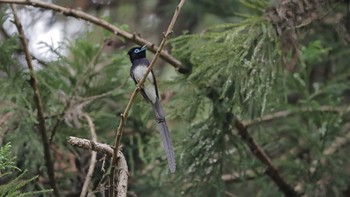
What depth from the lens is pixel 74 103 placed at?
3.76 meters

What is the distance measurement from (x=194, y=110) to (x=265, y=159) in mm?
461

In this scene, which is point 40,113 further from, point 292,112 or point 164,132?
point 292,112

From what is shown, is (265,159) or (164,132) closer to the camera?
(164,132)

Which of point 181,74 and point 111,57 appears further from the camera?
point 111,57

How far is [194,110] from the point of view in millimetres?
3668

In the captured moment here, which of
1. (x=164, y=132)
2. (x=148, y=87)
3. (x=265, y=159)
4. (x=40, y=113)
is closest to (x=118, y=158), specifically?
(x=164, y=132)

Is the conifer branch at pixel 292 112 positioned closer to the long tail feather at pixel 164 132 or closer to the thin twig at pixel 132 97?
the long tail feather at pixel 164 132

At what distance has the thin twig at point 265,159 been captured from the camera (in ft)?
12.3

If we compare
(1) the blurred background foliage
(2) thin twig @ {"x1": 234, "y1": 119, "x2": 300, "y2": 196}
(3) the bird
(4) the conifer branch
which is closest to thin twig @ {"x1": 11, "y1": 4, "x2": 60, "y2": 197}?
(1) the blurred background foliage

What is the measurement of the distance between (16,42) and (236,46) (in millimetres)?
1115

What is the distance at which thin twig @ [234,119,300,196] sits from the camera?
3.75 meters

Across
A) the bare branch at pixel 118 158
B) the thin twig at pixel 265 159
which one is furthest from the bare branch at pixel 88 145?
the thin twig at pixel 265 159

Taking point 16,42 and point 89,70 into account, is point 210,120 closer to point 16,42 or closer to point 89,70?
point 89,70

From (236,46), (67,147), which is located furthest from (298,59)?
(67,147)
